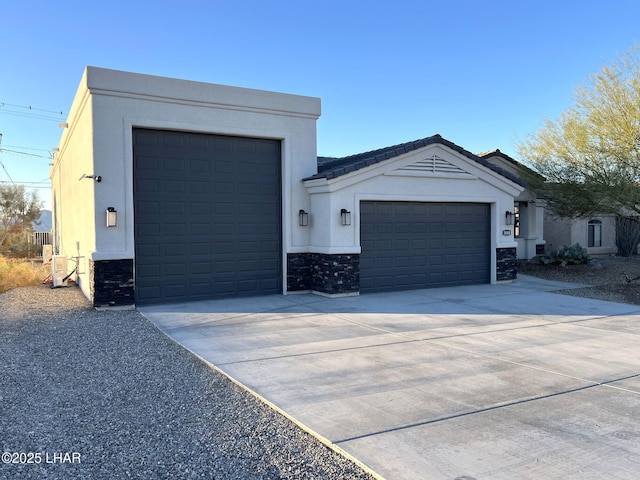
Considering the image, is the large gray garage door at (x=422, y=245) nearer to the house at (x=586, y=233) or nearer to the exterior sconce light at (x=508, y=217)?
the exterior sconce light at (x=508, y=217)

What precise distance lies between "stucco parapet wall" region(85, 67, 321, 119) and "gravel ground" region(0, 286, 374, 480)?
5421 mm

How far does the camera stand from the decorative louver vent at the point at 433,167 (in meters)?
13.1

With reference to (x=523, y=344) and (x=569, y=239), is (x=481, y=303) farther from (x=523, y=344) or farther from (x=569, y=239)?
(x=569, y=239)

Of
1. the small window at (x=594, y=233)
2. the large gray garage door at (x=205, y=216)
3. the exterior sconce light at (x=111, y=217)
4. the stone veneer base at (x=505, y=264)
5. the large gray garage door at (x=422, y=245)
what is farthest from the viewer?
the small window at (x=594, y=233)

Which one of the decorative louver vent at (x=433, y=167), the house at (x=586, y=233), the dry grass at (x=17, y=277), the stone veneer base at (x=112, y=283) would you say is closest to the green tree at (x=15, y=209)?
the dry grass at (x=17, y=277)

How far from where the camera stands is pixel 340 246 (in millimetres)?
12242

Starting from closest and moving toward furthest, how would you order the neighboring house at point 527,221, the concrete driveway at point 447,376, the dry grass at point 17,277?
the concrete driveway at point 447,376 < the dry grass at point 17,277 < the neighboring house at point 527,221

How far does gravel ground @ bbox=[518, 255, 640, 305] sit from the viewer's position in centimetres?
1260

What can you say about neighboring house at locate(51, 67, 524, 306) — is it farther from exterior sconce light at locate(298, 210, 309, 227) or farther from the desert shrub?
the desert shrub

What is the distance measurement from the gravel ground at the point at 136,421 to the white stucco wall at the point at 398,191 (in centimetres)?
559

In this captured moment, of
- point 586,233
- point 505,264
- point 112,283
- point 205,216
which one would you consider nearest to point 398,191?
point 505,264

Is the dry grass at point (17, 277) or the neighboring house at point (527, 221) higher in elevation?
the neighboring house at point (527, 221)

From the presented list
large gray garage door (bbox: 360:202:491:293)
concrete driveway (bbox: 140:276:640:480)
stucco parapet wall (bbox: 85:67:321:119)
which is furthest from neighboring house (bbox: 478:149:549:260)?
stucco parapet wall (bbox: 85:67:321:119)

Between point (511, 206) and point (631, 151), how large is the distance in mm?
4167
